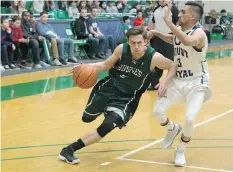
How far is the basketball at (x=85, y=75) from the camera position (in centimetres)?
550

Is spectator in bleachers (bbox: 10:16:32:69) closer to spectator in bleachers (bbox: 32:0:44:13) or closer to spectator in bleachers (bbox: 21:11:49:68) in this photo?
spectator in bleachers (bbox: 21:11:49:68)

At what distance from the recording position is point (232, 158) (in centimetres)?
552

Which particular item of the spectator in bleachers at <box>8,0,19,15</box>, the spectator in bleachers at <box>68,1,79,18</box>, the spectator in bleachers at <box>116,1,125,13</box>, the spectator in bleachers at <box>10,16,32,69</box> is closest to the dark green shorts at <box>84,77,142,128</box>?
the spectator in bleachers at <box>10,16,32,69</box>

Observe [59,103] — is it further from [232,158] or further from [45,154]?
[232,158]

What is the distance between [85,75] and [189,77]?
46.2 inches

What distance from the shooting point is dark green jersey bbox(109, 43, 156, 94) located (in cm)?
546

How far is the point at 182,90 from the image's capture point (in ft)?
18.0

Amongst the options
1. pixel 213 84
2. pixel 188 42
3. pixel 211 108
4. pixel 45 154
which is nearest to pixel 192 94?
pixel 188 42

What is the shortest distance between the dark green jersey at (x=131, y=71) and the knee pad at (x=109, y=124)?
0.35 metres

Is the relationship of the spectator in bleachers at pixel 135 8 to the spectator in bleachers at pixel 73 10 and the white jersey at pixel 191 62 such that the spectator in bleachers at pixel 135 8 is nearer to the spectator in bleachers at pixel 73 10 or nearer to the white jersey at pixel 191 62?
the spectator in bleachers at pixel 73 10

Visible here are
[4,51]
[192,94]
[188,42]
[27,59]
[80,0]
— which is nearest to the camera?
[188,42]

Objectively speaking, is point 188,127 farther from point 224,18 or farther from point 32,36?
point 224,18

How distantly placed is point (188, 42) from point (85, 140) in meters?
1.57

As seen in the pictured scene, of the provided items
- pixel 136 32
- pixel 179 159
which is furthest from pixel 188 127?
pixel 136 32
